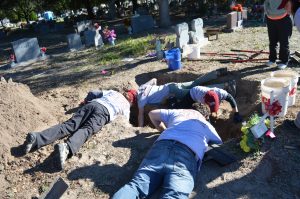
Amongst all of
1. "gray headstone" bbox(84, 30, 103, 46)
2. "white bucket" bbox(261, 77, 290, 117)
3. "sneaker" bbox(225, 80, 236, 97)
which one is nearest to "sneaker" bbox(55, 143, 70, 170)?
"white bucket" bbox(261, 77, 290, 117)

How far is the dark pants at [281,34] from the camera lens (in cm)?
696

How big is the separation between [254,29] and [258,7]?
3584 millimetres

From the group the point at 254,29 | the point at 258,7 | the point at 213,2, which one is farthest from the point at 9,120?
the point at 213,2

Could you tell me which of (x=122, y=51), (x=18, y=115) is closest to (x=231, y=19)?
(x=122, y=51)

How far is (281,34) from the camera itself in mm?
7051

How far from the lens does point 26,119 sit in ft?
19.4

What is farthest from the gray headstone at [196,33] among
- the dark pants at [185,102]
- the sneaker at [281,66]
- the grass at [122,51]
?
the dark pants at [185,102]

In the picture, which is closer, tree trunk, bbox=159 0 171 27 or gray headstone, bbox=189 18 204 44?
gray headstone, bbox=189 18 204 44

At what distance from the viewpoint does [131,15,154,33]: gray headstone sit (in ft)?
53.2

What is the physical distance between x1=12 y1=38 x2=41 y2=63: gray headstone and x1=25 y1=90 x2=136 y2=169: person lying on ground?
6.78 metres

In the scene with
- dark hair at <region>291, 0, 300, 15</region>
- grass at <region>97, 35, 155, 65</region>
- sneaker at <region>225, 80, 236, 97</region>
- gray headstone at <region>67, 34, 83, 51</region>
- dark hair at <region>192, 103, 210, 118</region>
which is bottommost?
sneaker at <region>225, 80, 236, 97</region>

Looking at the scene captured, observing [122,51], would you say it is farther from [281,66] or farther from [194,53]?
[281,66]

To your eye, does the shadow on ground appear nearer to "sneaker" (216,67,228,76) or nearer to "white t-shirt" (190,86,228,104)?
"white t-shirt" (190,86,228,104)

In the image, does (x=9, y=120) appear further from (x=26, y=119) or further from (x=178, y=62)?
(x=178, y=62)
